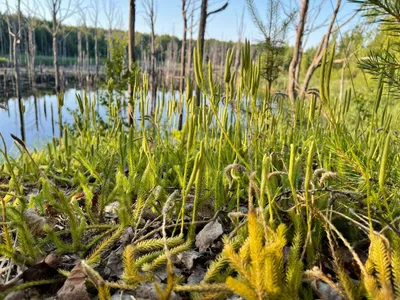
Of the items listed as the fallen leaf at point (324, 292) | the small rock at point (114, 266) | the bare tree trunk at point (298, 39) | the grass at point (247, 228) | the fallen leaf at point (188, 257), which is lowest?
the small rock at point (114, 266)

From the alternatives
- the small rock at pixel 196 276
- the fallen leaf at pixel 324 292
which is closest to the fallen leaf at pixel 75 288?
the small rock at pixel 196 276

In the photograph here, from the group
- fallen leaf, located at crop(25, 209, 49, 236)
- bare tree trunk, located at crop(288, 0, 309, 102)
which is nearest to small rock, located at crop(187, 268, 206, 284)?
fallen leaf, located at crop(25, 209, 49, 236)

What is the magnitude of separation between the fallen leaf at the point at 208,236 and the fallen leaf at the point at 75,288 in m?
0.28

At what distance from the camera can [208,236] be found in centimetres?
76

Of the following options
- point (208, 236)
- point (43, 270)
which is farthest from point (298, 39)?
point (43, 270)

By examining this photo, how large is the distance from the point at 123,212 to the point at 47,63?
45148 millimetres

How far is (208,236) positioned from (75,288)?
0.32 m

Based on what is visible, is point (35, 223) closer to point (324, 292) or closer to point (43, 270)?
point (43, 270)

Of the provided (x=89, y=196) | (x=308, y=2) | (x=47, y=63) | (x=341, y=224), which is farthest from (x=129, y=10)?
(x=47, y=63)

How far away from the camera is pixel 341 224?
79 centimetres

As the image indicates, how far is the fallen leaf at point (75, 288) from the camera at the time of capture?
0.56 meters

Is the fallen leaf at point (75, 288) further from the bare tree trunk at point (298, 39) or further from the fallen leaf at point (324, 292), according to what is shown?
the bare tree trunk at point (298, 39)

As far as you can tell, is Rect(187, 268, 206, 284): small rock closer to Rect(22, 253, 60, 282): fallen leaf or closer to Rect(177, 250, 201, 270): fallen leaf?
Rect(177, 250, 201, 270): fallen leaf

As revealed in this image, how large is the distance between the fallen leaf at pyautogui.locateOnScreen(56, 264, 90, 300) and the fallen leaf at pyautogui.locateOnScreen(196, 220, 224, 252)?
0.92 ft
